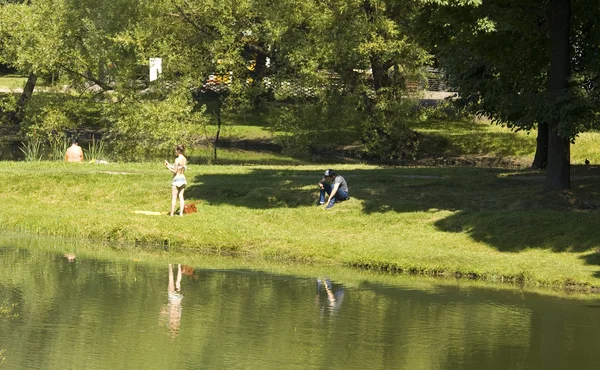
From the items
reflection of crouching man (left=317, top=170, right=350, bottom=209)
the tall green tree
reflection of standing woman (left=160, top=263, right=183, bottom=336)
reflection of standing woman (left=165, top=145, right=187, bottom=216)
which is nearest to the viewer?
reflection of standing woman (left=160, top=263, right=183, bottom=336)

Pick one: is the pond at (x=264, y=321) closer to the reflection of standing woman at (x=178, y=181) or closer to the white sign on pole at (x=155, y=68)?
the reflection of standing woman at (x=178, y=181)

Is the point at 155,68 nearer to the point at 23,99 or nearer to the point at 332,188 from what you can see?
the point at 23,99

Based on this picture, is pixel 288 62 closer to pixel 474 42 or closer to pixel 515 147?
pixel 515 147

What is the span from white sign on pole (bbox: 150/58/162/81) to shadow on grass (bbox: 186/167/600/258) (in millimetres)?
10170

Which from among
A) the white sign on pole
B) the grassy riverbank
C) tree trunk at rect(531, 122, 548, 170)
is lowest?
the grassy riverbank

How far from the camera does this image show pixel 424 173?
34562 mm

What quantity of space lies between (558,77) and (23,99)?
31400mm

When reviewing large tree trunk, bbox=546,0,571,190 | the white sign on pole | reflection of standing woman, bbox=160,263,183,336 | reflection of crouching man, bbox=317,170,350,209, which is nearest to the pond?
reflection of standing woman, bbox=160,263,183,336

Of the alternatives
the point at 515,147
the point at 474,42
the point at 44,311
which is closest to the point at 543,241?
the point at 474,42

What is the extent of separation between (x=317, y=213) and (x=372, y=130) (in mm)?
17804

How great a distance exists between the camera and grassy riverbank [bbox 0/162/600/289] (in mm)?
24594

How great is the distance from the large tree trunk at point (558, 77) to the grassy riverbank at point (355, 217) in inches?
25.0

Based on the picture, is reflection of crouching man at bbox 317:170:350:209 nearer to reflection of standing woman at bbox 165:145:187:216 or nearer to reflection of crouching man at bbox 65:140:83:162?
reflection of standing woman at bbox 165:145:187:216

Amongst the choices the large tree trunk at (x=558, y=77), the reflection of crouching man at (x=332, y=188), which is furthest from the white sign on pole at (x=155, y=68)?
the large tree trunk at (x=558, y=77)
